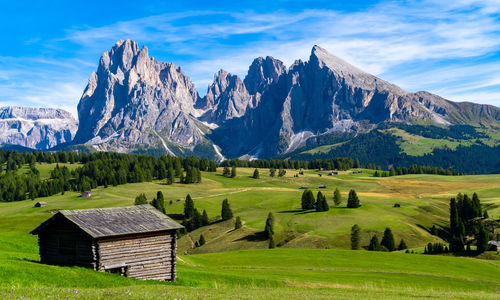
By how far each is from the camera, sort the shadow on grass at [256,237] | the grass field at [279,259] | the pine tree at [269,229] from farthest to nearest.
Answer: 1. the shadow on grass at [256,237]
2. the pine tree at [269,229]
3. the grass field at [279,259]

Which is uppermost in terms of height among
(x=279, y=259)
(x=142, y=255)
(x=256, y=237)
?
(x=142, y=255)

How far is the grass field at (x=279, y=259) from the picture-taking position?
2841cm

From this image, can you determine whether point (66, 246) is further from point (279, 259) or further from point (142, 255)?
point (279, 259)

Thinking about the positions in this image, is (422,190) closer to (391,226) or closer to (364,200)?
(364,200)

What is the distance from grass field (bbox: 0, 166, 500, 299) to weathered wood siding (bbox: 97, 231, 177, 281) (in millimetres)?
2083

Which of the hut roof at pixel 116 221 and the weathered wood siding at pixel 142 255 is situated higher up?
the hut roof at pixel 116 221

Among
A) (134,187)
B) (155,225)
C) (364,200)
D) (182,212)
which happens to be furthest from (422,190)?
(155,225)

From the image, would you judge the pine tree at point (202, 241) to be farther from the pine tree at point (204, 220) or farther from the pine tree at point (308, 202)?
the pine tree at point (308, 202)

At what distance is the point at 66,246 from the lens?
36.6 metres

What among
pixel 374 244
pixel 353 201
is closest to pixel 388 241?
pixel 374 244

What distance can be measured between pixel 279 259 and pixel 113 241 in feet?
115

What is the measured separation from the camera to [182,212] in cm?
14425

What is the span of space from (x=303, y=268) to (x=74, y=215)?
31.9 metres

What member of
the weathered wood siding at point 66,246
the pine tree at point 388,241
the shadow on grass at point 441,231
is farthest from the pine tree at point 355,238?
the weathered wood siding at point 66,246
